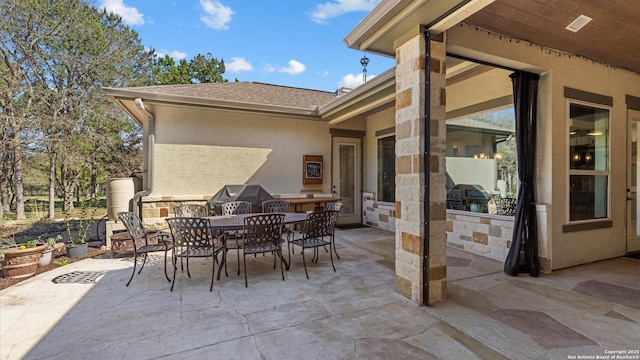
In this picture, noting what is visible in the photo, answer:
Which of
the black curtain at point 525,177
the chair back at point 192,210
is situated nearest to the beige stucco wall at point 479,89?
the black curtain at point 525,177

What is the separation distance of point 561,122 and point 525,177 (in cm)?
93

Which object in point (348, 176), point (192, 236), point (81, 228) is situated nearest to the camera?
point (192, 236)

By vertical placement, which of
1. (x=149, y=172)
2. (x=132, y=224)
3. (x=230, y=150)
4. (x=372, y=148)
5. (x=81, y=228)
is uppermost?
(x=372, y=148)

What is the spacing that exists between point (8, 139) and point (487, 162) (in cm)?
1409

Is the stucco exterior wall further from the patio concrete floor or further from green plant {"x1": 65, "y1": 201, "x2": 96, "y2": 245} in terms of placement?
green plant {"x1": 65, "y1": 201, "x2": 96, "y2": 245}

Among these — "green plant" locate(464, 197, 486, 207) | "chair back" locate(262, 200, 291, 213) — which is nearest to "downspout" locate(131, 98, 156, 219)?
"chair back" locate(262, 200, 291, 213)

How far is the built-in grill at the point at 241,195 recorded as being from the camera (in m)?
5.80

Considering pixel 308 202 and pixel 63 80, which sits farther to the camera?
pixel 63 80

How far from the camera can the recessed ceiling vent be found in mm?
2926

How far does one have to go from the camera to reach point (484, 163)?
489 centimetres

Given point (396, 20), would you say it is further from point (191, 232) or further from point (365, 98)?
point (191, 232)

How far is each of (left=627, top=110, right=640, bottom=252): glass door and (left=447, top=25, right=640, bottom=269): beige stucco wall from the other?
0.19 meters

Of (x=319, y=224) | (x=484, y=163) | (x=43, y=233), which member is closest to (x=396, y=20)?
(x=319, y=224)

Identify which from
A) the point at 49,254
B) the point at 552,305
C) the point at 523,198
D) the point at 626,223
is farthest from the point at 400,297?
the point at 49,254
